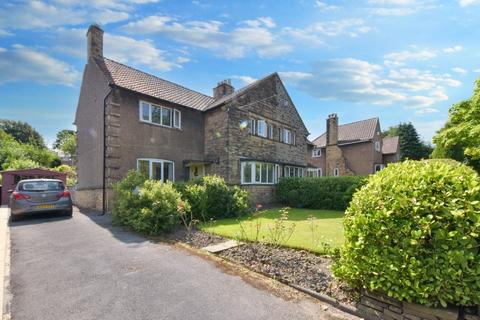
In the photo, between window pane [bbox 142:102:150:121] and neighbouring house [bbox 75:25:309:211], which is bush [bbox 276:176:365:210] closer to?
neighbouring house [bbox 75:25:309:211]

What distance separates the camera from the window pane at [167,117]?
1497 cm

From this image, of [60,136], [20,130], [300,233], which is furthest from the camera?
[60,136]

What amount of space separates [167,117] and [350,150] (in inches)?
945

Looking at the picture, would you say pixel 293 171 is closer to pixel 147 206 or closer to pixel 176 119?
pixel 176 119

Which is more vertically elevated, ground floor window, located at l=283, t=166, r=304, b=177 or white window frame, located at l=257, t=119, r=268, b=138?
white window frame, located at l=257, t=119, r=268, b=138

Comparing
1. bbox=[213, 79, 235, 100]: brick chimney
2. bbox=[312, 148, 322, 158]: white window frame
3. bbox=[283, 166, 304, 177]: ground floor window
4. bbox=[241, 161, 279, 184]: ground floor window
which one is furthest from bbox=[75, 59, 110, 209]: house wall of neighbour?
bbox=[312, 148, 322, 158]: white window frame

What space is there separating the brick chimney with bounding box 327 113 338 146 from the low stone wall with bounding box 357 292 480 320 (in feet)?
92.6

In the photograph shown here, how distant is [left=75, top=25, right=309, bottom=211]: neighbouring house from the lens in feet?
43.1

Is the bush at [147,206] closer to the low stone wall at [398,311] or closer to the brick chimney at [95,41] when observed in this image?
the low stone wall at [398,311]

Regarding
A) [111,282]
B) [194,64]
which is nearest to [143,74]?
[194,64]

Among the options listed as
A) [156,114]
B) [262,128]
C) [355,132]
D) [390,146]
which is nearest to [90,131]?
[156,114]

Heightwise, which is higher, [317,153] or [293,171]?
[317,153]

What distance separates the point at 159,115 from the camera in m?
14.7

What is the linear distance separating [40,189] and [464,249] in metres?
13.7
